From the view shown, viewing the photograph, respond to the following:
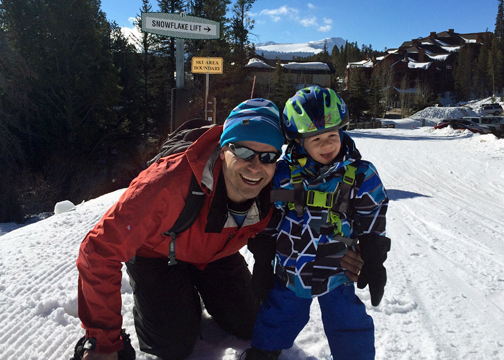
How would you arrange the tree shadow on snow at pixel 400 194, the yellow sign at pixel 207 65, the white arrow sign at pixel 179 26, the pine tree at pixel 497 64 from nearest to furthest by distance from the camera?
the white arrow sign at pixel 179 26, the yellow sign at pixel 207 65, the tree shadow on snow at pixel 400 194, the pine tree at pixel 497 64

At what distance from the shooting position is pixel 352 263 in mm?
1993

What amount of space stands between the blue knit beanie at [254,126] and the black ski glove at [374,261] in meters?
0.71

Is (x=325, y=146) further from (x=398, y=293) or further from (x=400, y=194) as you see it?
(x=400, y=194)

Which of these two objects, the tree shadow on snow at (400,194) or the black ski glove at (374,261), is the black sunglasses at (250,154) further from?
the tree shadow on snow at (400,194)

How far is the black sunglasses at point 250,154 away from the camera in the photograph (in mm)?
1977

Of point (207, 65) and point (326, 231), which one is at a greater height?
point (207, 65)

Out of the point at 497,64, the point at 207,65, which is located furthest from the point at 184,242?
the point at 497,64

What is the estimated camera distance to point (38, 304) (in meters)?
2.68

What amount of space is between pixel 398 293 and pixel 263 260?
148 cm

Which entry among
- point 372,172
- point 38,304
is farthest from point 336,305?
point 38,304

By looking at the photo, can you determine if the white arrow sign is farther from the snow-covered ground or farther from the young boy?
the young boy

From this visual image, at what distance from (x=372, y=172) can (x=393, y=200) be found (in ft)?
15.5

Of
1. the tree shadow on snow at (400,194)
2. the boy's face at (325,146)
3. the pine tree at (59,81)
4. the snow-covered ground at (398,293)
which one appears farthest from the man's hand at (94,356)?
the pine tree at (59,81)

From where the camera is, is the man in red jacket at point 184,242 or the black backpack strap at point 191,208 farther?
the black backpack strap at point 191,208
